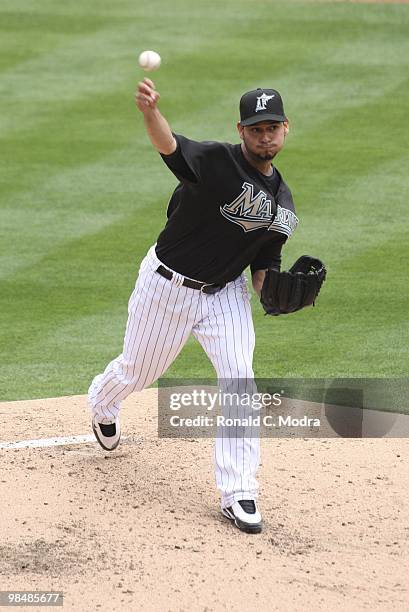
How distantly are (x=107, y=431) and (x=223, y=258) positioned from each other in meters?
1.20

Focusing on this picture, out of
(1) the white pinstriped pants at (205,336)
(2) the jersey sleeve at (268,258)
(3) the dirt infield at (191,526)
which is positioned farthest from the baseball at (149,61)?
(3) the dirt infield at (191,526)

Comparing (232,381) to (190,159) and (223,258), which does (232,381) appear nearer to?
(223,258)

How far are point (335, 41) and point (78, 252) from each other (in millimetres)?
6781

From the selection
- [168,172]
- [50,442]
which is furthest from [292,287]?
[168,172]

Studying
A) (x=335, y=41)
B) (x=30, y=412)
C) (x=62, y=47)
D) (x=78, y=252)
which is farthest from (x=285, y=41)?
(x=30, y=412)

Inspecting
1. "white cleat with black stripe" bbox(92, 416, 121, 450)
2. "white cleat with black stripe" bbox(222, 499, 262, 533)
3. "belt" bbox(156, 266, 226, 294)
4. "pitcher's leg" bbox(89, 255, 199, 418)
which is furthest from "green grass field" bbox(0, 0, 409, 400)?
"white cleat with black stripe" bbox(222, 499, 262, 533)

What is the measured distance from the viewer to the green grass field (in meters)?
8.16

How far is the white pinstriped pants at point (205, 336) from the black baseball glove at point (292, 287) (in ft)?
0.43

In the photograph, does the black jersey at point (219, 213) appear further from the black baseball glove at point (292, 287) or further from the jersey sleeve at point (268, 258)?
the black baseball glove at point (292, 287)

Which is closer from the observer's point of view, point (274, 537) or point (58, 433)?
point (274, 537)

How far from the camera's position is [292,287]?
5.44m

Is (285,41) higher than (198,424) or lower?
higher

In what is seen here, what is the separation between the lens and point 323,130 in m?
12.6

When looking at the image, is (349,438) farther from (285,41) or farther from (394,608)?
(285,41)
